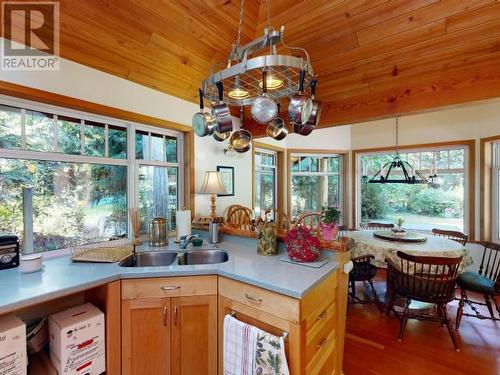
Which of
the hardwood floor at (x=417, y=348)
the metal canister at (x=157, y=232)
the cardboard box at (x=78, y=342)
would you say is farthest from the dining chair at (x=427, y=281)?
the cardboard box at (x=78, y=342)

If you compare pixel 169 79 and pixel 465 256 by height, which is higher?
pixel 169 79

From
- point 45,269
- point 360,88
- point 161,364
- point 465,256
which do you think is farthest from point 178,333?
point 465,256

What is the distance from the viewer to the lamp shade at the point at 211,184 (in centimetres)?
273

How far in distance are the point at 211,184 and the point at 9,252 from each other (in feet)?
5.43

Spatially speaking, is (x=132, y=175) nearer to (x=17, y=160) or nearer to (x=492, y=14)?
(x=17, y=160)

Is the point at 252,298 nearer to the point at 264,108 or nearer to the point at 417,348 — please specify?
the point at 264,108

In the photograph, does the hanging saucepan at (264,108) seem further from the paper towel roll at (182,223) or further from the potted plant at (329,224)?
the paper towel roll at (182,223)

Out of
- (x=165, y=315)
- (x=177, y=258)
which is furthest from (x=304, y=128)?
(x=165, y=315)

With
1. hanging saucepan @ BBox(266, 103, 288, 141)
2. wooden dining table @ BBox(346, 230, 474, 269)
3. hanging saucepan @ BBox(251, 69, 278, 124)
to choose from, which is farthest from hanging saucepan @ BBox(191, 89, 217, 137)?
wooden dining table @ BBox(346, 230, 474, 269)

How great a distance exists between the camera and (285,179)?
15.2ft

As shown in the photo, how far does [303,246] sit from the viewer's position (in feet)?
5.87

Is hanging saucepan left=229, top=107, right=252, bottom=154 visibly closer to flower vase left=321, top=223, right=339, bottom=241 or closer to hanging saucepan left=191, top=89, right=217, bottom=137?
hanging saucepan left=191, top=89, right=217, bottom=137

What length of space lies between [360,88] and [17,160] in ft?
9.98
